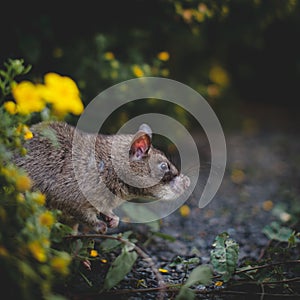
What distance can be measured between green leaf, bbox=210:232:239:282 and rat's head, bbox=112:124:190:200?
640 millimetres

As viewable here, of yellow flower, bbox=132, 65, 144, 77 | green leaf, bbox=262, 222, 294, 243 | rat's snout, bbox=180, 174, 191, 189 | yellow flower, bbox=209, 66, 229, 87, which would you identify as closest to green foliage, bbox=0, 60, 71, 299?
rat's snout, bbox=180, 174, 191, 189

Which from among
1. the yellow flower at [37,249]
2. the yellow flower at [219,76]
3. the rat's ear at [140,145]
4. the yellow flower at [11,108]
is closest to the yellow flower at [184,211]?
the rat's ear at [140,145]

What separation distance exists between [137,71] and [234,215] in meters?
1.50

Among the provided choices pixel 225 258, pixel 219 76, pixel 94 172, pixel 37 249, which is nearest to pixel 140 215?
pixel 94 172

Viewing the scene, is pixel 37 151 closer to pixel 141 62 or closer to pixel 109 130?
pixel 109 130

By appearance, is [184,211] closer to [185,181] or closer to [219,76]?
[185,181]

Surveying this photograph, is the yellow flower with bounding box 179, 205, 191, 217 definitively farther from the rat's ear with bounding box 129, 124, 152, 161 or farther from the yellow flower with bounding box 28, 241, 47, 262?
the yellow flower with bounding box 28, 241, 47, 262

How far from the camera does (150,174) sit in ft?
10.4

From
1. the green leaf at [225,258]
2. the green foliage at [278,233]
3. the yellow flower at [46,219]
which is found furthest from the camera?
the green foliage at [278,233]

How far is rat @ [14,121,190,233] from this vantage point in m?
3.03

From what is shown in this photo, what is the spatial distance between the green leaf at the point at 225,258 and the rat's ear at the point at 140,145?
758 millimetres

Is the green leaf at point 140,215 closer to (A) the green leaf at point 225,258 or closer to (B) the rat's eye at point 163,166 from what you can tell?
(B) the rat's eye at point 163,166

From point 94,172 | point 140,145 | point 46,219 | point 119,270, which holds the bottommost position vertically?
point 46,219

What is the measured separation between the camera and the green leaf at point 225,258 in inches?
103
